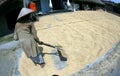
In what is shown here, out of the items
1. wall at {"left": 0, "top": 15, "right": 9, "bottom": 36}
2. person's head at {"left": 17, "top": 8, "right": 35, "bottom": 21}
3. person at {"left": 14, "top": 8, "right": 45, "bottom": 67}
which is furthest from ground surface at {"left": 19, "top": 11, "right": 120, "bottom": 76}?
wall at {"left": 0, "top": 15, "right": 9, "bottom": 36}

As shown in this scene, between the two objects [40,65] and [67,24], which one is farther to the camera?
[67,24]

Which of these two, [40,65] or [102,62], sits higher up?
[102,62]

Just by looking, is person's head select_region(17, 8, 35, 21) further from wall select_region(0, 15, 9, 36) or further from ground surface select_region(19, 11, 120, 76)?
wall select_region(0, 15, 9, 36)

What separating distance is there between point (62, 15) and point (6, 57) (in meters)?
8.54

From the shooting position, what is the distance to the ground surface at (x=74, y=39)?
16716 millimetres

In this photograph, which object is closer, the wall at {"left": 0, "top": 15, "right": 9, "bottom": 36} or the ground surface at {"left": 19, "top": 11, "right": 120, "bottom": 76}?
the ground surface at {"left": 19, "top": 11, "right": 120, "bottom": 76}

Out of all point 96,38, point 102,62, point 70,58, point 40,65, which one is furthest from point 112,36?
point 102,62

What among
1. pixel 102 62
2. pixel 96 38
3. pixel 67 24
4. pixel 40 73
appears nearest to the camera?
pixel 102 62

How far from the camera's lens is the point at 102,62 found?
44.8 feet

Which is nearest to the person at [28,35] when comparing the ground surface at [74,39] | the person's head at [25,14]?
the person's head at [25,14]

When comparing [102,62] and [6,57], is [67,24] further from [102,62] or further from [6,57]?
[102,62]

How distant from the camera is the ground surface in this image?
16.7 m

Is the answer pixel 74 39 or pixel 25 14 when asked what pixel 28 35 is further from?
pixel 74 39

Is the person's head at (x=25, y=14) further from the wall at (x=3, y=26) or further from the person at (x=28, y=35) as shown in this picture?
the wall at (x=3, y=26)
